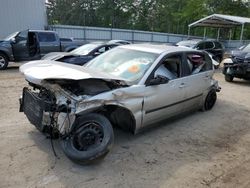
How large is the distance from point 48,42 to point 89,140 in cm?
1149

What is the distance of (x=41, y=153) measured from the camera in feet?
14.0

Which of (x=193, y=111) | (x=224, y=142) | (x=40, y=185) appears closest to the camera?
(x=40, y=185)

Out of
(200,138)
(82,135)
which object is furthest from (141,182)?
(200,138)

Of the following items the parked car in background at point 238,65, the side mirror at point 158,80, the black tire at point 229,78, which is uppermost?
A: the side mirror at point 158,80

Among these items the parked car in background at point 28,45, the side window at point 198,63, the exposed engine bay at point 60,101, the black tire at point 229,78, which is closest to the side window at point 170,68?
the side window at point 198,63

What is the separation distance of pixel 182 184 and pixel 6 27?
60.2 ft

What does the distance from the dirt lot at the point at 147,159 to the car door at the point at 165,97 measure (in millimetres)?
375

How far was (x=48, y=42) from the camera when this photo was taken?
14.5 meters

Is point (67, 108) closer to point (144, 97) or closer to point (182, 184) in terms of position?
point (144, 97)

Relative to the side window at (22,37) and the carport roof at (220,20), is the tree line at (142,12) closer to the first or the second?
the carport roof at (220,20)

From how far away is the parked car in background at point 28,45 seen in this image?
13062mm

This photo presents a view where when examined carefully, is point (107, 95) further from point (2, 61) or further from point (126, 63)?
point (2, 61)

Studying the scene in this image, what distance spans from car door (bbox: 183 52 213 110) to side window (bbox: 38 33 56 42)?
32.4 ft

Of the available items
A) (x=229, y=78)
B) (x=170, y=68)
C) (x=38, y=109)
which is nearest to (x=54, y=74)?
(x=38, y=109)
